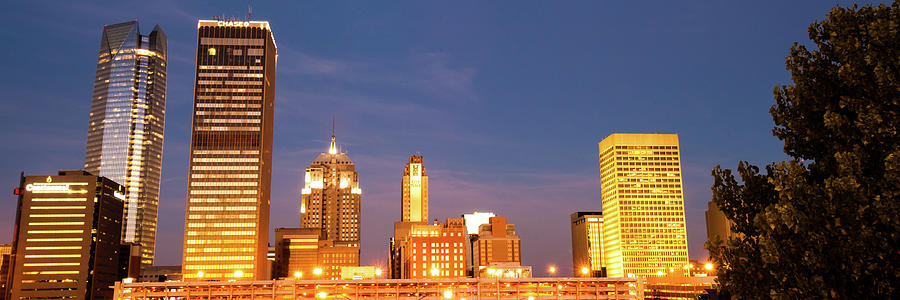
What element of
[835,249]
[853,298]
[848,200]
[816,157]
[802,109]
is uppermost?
[802,109]

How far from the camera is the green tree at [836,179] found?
2031cm

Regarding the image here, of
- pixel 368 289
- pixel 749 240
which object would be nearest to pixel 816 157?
pixel 749 240

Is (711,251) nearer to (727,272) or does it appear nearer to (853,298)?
(727,272)

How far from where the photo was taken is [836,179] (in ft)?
67.3

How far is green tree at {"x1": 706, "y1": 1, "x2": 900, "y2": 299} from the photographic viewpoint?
20.3 meters

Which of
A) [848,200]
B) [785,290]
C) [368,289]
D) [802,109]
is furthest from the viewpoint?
[368,289]

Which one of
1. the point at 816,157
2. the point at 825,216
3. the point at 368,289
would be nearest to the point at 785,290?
the point at 825,216

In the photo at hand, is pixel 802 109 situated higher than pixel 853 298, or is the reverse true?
pixel 802 109

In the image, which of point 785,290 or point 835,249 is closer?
point 835,249

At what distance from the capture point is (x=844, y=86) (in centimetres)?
2283

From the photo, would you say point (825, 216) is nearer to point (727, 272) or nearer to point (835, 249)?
point (835, 249)

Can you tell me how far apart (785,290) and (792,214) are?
8.67 ft

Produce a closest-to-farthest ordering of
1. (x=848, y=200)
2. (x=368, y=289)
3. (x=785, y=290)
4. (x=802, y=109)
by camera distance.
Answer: (x=848, y=200)
(x=785, y=290)
(x=802, y=109)
(x=368, y=289)

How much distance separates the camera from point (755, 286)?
2364 centimetres
